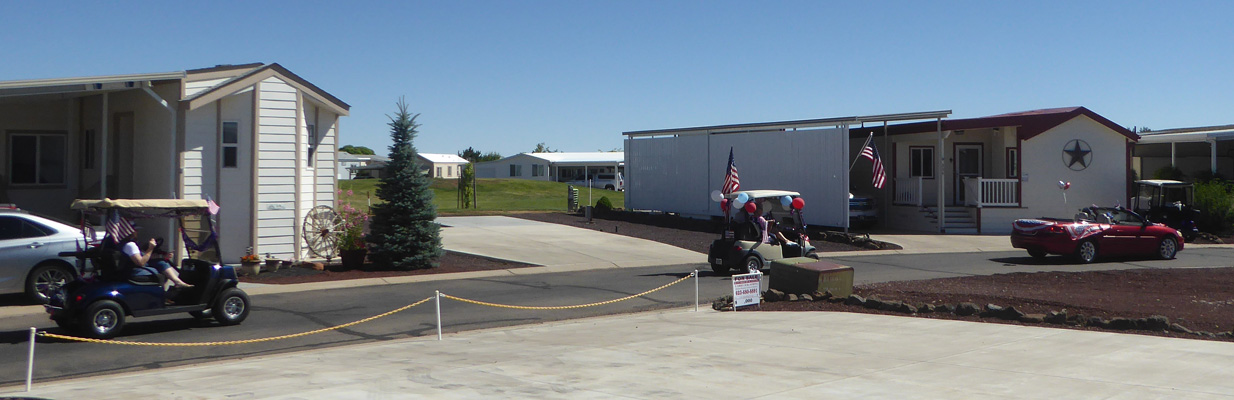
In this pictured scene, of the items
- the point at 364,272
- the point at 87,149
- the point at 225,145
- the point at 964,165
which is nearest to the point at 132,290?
the point at 364,272

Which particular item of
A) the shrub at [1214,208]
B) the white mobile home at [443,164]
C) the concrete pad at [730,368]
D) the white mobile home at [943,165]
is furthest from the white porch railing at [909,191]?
the white mobile home at [443,164]

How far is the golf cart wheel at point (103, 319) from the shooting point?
11.1 metres

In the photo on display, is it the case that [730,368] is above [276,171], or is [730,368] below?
below

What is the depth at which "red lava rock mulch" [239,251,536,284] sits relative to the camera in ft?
59.5

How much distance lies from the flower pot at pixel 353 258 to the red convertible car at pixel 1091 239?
14.8 m

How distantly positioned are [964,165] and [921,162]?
1.57 meters

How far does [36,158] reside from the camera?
2061cm

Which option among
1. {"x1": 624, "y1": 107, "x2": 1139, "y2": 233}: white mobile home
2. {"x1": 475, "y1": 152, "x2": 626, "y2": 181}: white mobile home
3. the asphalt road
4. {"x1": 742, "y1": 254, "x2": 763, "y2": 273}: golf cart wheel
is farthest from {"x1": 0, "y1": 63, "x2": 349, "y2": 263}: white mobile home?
{"x1": 475, "y1": 152, "x2": 626, "y2": 181}: white mobile home

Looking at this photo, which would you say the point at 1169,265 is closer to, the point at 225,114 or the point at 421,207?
the point at 421,207

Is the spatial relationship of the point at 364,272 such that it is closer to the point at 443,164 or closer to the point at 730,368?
the point at 730,368

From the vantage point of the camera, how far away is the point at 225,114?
19406mm

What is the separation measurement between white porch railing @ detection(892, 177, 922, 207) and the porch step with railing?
19.2 inches

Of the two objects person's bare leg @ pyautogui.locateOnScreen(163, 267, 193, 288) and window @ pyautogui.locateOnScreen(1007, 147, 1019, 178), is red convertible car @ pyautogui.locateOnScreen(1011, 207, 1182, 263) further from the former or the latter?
person's bare leg @ pyautogui.locateOnScreen(163, 267, 193, 288)

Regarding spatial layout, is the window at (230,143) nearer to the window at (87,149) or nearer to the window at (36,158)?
the window at (87,149)
